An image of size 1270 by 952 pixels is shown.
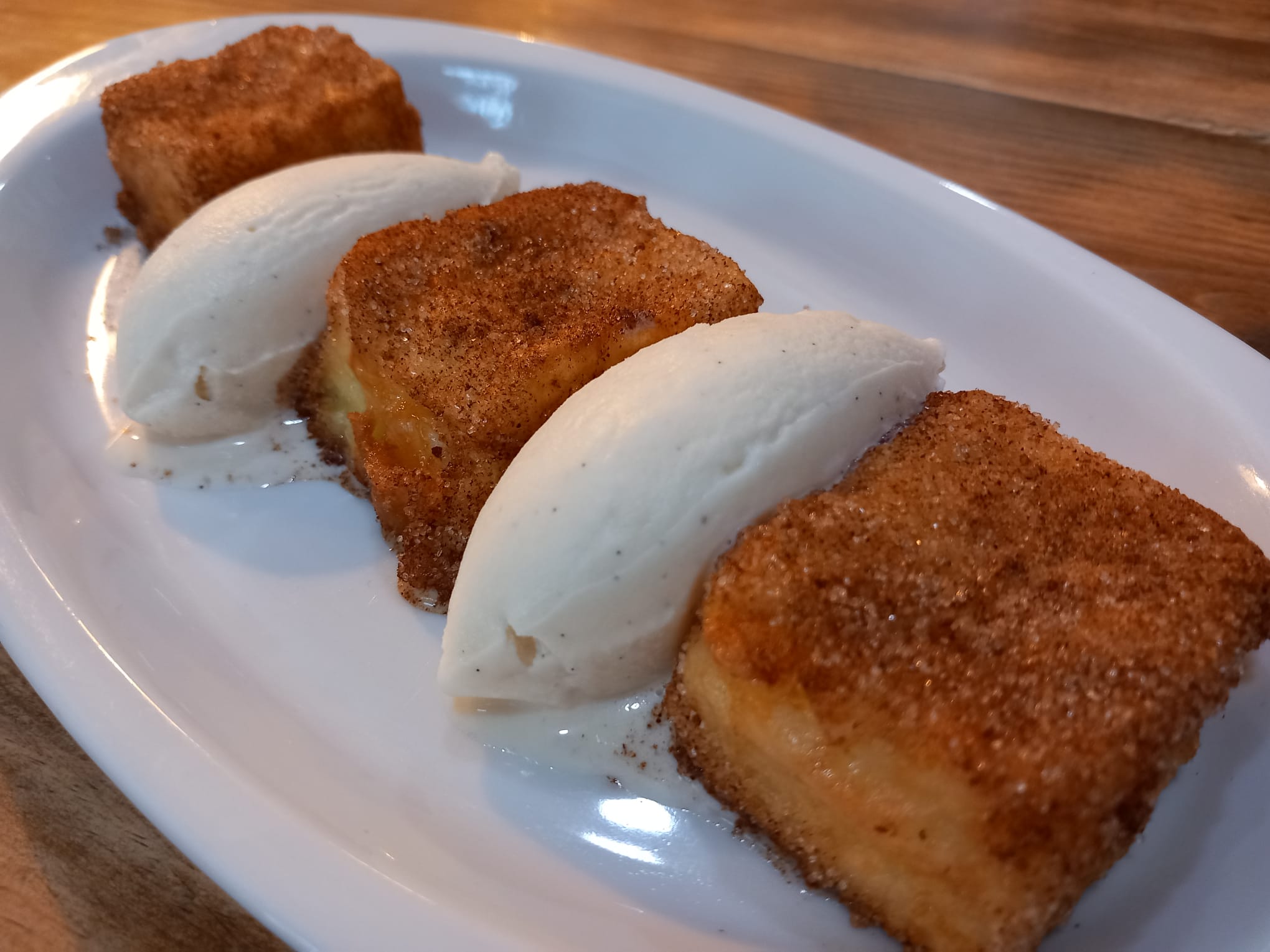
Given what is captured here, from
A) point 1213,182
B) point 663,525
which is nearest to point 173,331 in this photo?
point 663,525

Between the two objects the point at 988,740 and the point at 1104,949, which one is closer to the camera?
the point at 988,740

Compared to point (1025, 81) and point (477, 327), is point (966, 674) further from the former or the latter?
point (1025, 81)

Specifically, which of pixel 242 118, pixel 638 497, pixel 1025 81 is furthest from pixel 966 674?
pixel 1025 81

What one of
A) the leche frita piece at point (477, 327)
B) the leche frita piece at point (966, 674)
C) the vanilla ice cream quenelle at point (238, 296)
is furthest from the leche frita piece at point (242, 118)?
the leche frita piece at point (966, 674)

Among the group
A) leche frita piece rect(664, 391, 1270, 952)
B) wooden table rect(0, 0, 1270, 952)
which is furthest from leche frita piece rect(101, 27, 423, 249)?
leche frita piece rect(664, 391, 1270, 952)

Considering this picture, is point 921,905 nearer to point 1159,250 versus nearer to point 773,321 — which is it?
point 773,321

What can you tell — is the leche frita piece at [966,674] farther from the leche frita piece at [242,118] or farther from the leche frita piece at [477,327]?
the leche frita piece at [242,118]
